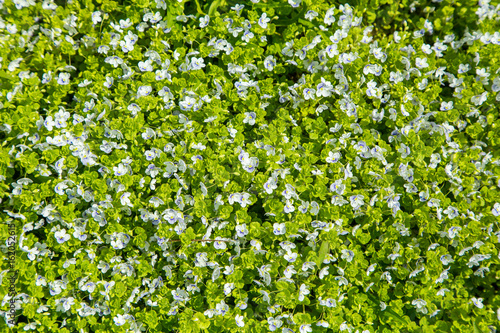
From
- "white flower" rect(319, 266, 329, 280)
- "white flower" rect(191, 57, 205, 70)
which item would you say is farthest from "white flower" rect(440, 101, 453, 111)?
"white flower" rect(191, 57, 205, 70)

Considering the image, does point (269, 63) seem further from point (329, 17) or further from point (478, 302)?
point (478, 302)

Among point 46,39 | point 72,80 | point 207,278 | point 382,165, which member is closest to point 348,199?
point 382,165

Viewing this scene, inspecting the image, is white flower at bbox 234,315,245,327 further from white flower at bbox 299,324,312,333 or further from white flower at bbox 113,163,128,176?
white flower at bbox 113,163,128,176

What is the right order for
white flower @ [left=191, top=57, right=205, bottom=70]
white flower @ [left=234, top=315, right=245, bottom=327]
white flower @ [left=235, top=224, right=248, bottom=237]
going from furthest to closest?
white flower @ [left=191, top=57, right=205, bottom=70] < white flower @ [left=235, top=224, right=248, bottom=237] < white flower @ [left=234, top=315, right=245, bottom=327]

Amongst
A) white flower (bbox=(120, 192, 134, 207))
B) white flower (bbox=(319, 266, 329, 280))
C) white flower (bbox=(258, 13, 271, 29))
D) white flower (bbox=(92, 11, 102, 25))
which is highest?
white flower (bbox=(92, 11, 102, 25))

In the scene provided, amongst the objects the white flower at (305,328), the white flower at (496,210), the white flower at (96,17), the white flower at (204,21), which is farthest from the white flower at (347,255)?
the white flower at (96,17)

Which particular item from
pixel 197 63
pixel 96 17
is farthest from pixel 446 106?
pixel 96 17

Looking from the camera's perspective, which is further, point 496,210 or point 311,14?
point 311,14

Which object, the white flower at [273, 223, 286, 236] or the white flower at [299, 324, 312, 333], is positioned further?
the white flower at [273, 223, 286, 236]

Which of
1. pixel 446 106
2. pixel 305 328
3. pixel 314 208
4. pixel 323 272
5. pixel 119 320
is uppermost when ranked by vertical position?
pixel 446 106
